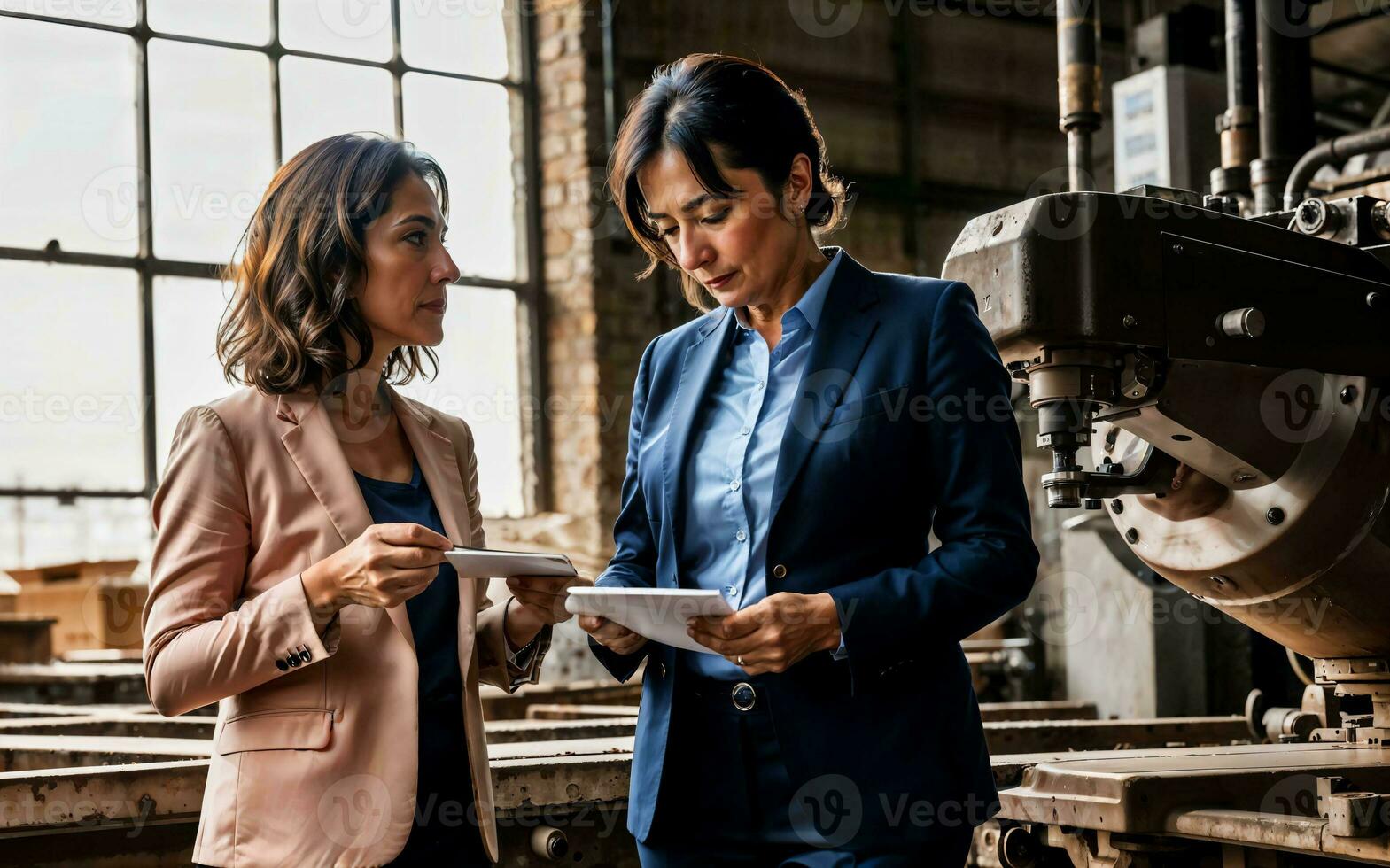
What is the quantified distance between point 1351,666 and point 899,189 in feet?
19.8

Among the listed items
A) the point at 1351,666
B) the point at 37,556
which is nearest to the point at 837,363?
the point at 1351,666

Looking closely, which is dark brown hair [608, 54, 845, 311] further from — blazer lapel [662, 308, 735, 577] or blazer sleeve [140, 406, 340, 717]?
blazer sleeve [140, 406, 340, 717]

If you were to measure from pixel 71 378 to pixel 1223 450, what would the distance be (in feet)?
16.8

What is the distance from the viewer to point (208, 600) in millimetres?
1501

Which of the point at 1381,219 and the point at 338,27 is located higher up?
the point at 338,27

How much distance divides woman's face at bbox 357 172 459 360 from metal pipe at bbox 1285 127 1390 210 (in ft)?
5.29

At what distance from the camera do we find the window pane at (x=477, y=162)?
6.93m

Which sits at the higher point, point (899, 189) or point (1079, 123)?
point (899, 189)

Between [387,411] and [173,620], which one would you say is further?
[387,411]

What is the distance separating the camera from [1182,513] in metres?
2.14

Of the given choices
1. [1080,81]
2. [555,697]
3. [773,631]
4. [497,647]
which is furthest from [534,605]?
[555,697]

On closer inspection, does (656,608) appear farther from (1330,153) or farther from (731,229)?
(1330,153)

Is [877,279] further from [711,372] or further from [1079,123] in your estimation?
[1079,123]

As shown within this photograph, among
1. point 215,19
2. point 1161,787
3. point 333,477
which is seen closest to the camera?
point 333,477
